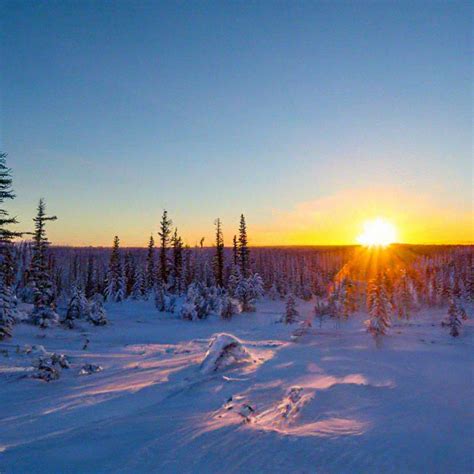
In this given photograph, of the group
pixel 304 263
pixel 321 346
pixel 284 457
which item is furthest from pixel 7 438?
pixel 304 263

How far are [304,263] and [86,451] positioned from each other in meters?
110

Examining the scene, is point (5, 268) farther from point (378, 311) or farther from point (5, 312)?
point (378, 311)

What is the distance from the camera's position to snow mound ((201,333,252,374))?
13.5m

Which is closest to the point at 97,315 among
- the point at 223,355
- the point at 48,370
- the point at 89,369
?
the point at 89,369

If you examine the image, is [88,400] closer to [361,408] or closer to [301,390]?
[301,390]

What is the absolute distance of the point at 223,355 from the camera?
14.2 meters

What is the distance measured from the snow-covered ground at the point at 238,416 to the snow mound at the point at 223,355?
0.24 m

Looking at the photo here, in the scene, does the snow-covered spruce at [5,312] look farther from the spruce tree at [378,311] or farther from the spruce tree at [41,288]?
the spruce tree at [378,311]

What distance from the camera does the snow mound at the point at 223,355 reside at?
13500 millimetres

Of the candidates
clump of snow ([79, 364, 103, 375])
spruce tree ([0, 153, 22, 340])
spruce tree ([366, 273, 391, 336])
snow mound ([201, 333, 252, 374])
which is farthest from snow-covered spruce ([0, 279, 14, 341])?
spruce tree ([366, 273, 391, 336])

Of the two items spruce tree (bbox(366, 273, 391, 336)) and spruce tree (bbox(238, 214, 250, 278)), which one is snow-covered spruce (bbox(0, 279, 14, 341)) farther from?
spruce tree (bbox(238, 214, 250, 278))

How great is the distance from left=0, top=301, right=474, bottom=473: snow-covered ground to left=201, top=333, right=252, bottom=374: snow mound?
236mm

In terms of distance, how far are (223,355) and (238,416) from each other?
659cm

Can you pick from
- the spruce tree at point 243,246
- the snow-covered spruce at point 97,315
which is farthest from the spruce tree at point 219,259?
the snow-covered spruce at point 97,315
